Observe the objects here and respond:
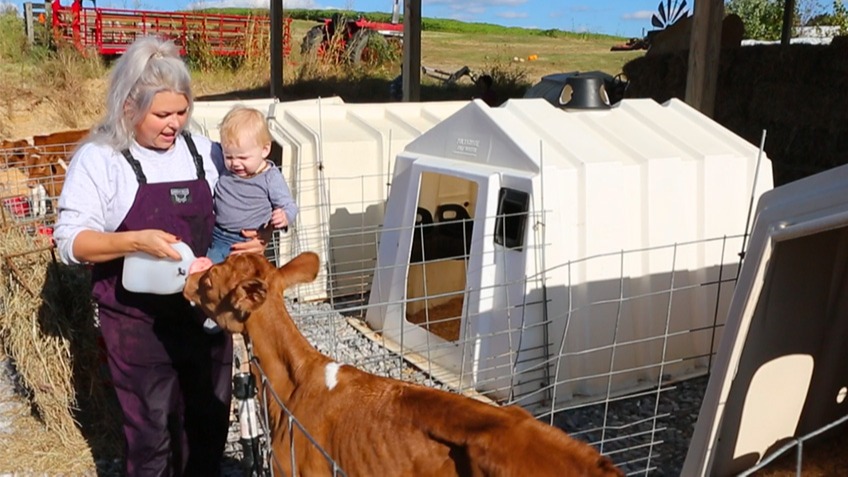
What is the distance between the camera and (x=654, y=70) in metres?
10.3

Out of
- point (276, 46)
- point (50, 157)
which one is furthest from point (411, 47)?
point (50, 157)

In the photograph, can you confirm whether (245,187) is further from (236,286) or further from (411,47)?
(411,47)

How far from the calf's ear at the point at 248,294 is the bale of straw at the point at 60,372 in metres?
1.97

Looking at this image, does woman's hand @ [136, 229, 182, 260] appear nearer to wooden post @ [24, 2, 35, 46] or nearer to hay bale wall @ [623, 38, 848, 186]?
hay bale wall @ [623, 38, 848, 186]

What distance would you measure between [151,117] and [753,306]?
2.07 m

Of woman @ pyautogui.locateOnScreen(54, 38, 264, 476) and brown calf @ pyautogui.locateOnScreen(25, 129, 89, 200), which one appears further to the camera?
brown calf @ pyautogui.locateOnScreen(25, 129, 89, 200)

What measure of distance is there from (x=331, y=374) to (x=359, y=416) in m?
0.23

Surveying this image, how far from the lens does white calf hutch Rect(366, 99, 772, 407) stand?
15.1ft

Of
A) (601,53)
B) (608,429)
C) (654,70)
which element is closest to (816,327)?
(608,429)

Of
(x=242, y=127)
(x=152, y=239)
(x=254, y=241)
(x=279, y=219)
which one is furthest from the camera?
(x=279, y=219)

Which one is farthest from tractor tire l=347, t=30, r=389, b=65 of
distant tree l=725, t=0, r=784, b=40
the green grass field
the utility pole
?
distant tree l=725, t=0, r=784, b=40

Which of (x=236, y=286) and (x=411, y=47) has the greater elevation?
(x=411, y=47)

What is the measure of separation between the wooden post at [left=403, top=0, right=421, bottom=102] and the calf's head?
7297mm

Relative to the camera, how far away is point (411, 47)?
32.6ft
